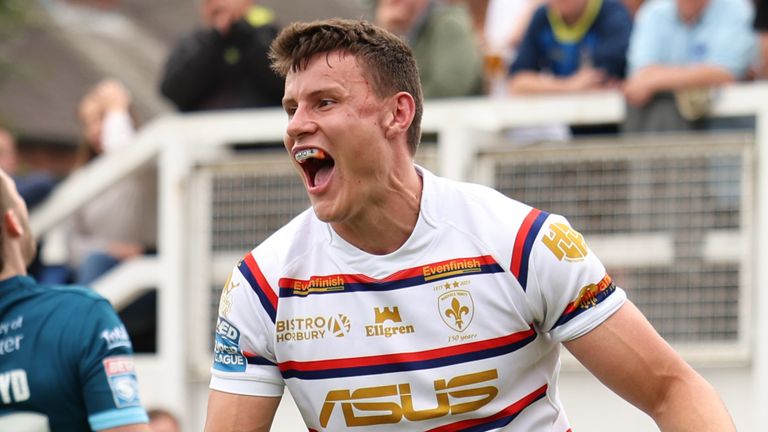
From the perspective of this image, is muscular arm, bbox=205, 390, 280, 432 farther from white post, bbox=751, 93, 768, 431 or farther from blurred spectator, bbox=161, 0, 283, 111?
blurred spectator, bbox=161, 0, 283, 111

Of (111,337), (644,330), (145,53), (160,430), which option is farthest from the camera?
(145,53)

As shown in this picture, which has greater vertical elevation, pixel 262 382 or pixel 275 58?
pixel 275 58

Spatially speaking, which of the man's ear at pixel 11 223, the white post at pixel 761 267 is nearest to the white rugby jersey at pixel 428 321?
the man's ear at pixel 11 223

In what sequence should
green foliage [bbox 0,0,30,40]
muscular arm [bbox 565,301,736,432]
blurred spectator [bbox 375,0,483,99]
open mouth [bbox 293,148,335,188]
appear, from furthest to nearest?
1. green foliage [bbox 0,0,30,40]
2. blurred spectator [bbox 375,0,483,99]
3. open mouth [bbox 293,148,335,188]
4. muscular arm [bbox 565,301,736,432]

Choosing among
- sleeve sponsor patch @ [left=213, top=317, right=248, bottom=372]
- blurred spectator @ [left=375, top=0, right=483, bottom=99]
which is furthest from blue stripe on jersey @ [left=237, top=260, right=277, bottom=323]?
blurred spectator @ [left=375, top=0, right=483, bottom=99]

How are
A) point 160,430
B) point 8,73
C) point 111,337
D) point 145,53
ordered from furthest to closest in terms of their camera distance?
point 145,53 → point 8,73 → point 160,430 → point 111,337

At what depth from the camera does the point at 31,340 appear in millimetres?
5129

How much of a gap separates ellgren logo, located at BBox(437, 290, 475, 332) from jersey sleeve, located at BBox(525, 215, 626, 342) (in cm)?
19

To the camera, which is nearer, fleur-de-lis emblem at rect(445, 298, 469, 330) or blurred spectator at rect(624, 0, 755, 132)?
fleur-de-lis emblem at rect(445, 298, 469, 330)

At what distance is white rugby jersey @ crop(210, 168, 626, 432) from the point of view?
4414 millimetres

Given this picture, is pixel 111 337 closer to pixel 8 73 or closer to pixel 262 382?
pixel 262 382

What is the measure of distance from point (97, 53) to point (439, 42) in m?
21.5

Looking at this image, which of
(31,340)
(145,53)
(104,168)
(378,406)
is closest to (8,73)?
(104,168)

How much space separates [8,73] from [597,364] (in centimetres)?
1205
